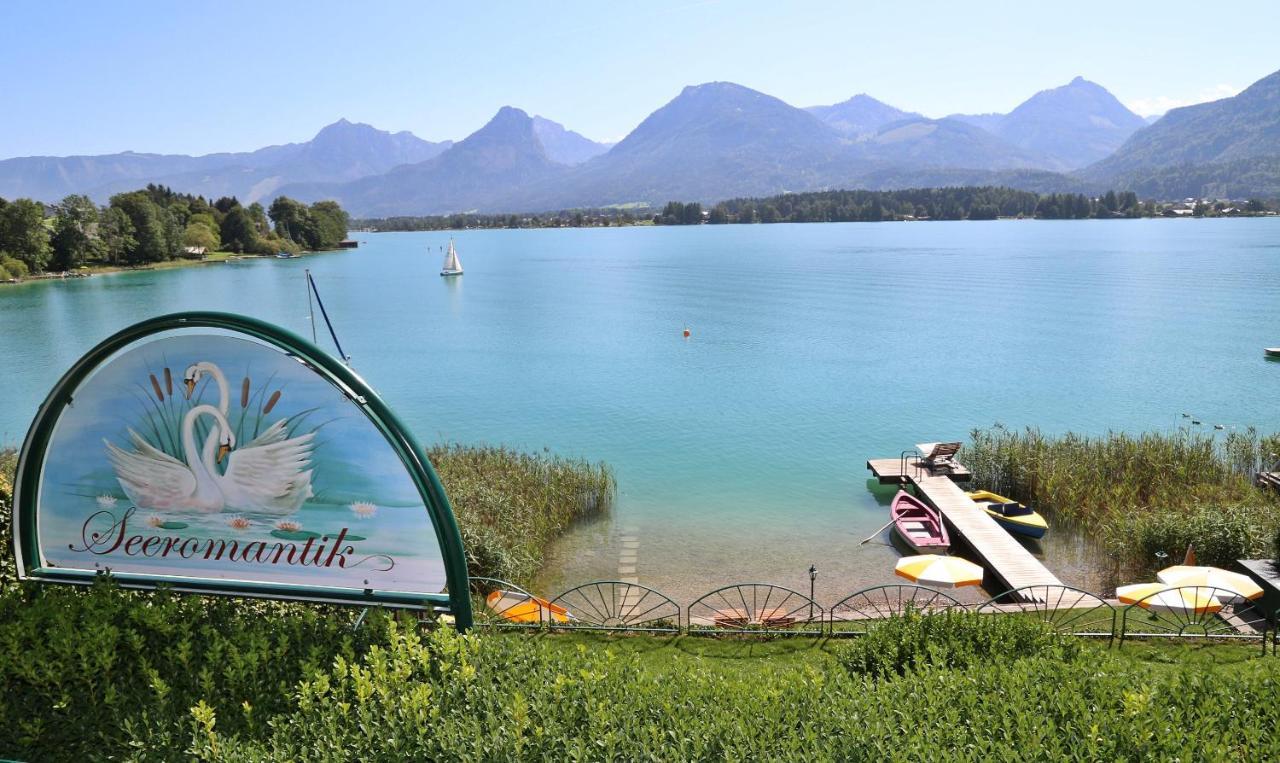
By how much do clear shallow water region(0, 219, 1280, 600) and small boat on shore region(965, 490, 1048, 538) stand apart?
59 cm

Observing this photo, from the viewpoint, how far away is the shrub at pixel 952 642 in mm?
8477

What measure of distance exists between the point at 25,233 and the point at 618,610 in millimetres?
113477

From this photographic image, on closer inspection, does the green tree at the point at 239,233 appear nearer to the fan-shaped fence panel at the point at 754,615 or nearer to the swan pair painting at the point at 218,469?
the fan-shaped fence panel at the point at 754,615

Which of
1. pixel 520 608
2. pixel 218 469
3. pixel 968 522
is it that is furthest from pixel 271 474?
pixel 968 522

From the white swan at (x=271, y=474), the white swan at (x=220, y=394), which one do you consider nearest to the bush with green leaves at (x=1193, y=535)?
the white swan at (x=271, y=474)

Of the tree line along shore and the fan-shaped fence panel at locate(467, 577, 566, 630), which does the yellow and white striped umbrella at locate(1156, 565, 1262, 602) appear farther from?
the tree line along shore

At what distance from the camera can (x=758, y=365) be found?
157ft

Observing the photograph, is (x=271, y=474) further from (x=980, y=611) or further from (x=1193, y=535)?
(x=1193, y=535)

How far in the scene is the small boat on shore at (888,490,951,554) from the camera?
19922 mm

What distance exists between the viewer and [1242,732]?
251 inches

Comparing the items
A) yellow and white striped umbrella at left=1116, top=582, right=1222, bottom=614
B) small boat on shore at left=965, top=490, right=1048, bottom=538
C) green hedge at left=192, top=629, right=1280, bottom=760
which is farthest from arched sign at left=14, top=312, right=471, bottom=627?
small boat on shore at left=965, top=490, right=1048, bottom=538

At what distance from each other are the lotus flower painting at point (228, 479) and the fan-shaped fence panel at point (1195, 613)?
1134 cm

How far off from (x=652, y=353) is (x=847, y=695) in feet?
152

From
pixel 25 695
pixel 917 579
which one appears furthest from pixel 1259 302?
pixel 25 695
